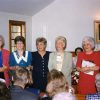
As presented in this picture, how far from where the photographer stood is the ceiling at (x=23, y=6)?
6582 mm

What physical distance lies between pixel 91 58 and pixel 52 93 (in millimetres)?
1525

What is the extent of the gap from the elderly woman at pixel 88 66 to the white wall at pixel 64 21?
3.86m

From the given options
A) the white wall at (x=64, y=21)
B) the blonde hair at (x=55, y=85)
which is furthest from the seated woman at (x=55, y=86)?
the white wall at (x=64, y=21)

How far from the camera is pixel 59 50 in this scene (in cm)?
405

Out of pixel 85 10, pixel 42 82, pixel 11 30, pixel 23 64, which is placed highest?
pixel 85 10

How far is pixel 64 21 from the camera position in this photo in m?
7.88

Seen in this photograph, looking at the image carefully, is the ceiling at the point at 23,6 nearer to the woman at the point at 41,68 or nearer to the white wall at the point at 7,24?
the white wall at the point at 7,24

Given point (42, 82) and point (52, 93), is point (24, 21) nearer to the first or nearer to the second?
point (42, 82)

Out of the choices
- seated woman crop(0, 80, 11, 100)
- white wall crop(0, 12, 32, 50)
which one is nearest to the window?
white wall crop(0, 12, 32, 50)

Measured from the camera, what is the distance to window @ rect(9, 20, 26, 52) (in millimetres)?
7107

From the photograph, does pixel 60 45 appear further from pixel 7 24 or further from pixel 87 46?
pixel 7 24

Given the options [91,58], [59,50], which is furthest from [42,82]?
[91,58]

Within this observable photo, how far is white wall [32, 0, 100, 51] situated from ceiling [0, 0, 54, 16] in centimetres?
27

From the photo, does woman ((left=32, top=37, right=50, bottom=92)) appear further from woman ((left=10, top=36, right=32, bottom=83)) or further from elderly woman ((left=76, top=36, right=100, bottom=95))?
elderly woman ((left=76, top=36, right=100, bottom=95))
